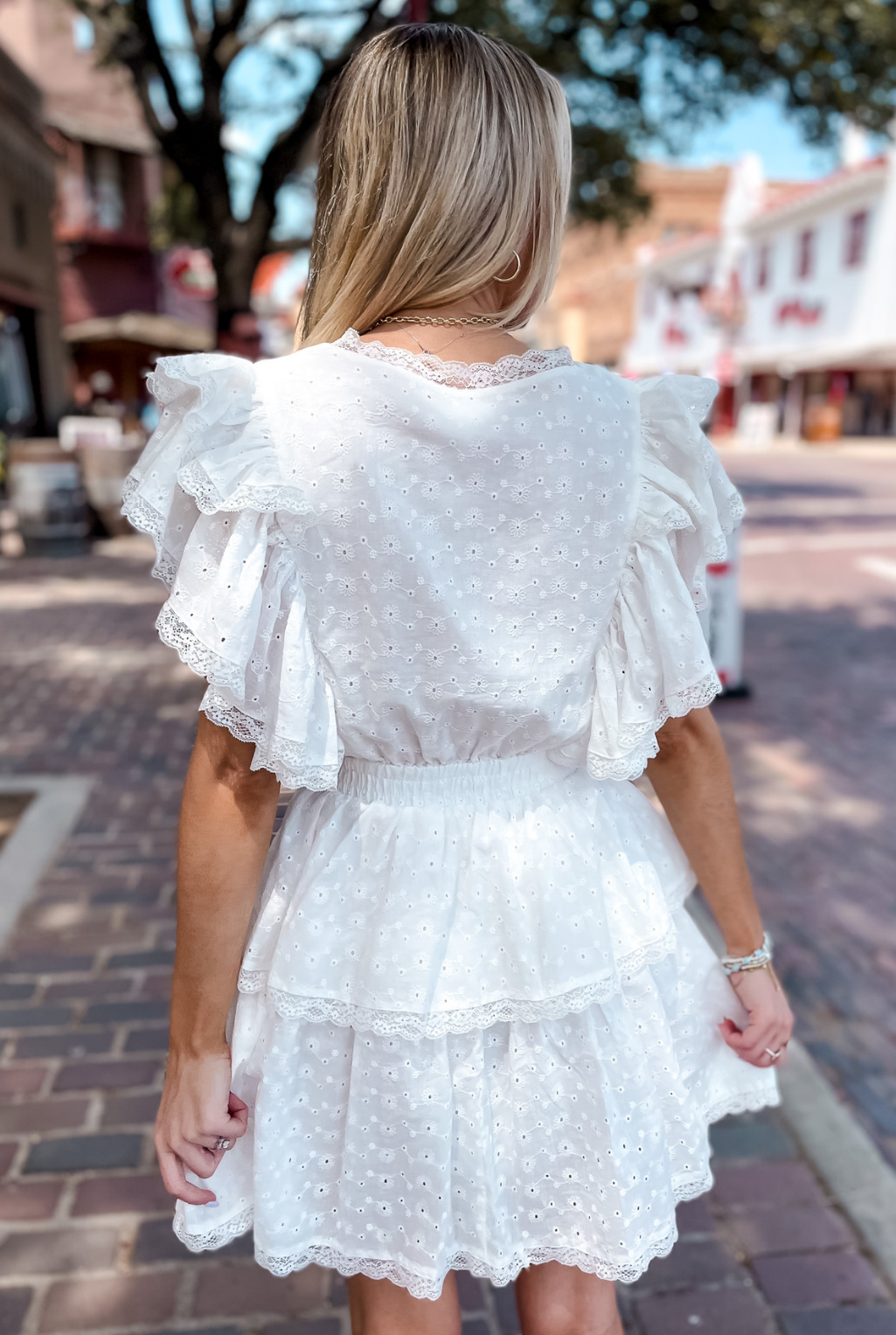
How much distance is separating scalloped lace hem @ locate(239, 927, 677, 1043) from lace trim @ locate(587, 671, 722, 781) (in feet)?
0.82

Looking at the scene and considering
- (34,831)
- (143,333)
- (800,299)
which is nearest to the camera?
(34,831)

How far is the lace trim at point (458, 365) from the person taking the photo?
1.14m

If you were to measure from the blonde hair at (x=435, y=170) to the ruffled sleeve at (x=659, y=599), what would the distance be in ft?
0.82

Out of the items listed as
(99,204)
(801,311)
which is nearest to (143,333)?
(99,204)

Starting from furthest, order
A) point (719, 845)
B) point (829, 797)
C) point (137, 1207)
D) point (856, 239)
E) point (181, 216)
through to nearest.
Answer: point (856, 239) < point (181, 216) < point (829, 797) < point (137, 1207) < point (719, 845)

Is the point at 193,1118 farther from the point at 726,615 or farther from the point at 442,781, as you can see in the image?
the point at 726,615

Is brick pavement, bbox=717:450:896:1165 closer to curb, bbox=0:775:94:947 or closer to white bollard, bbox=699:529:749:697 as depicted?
white bollard, bbox=699:529:749:697

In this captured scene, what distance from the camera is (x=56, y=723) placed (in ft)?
18.9

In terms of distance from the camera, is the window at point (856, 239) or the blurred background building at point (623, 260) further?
the blurred background building at point (623, 260)

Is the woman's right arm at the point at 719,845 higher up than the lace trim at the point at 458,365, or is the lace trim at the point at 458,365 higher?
the lace trim at the point at 458,365

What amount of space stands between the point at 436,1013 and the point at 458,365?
743 mm

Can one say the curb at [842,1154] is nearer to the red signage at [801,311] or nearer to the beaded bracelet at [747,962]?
the beaded bracelet at [747,962]

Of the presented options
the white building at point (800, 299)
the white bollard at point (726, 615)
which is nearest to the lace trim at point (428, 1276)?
the white bollard at point (726, 615)

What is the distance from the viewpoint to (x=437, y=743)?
1241mm
